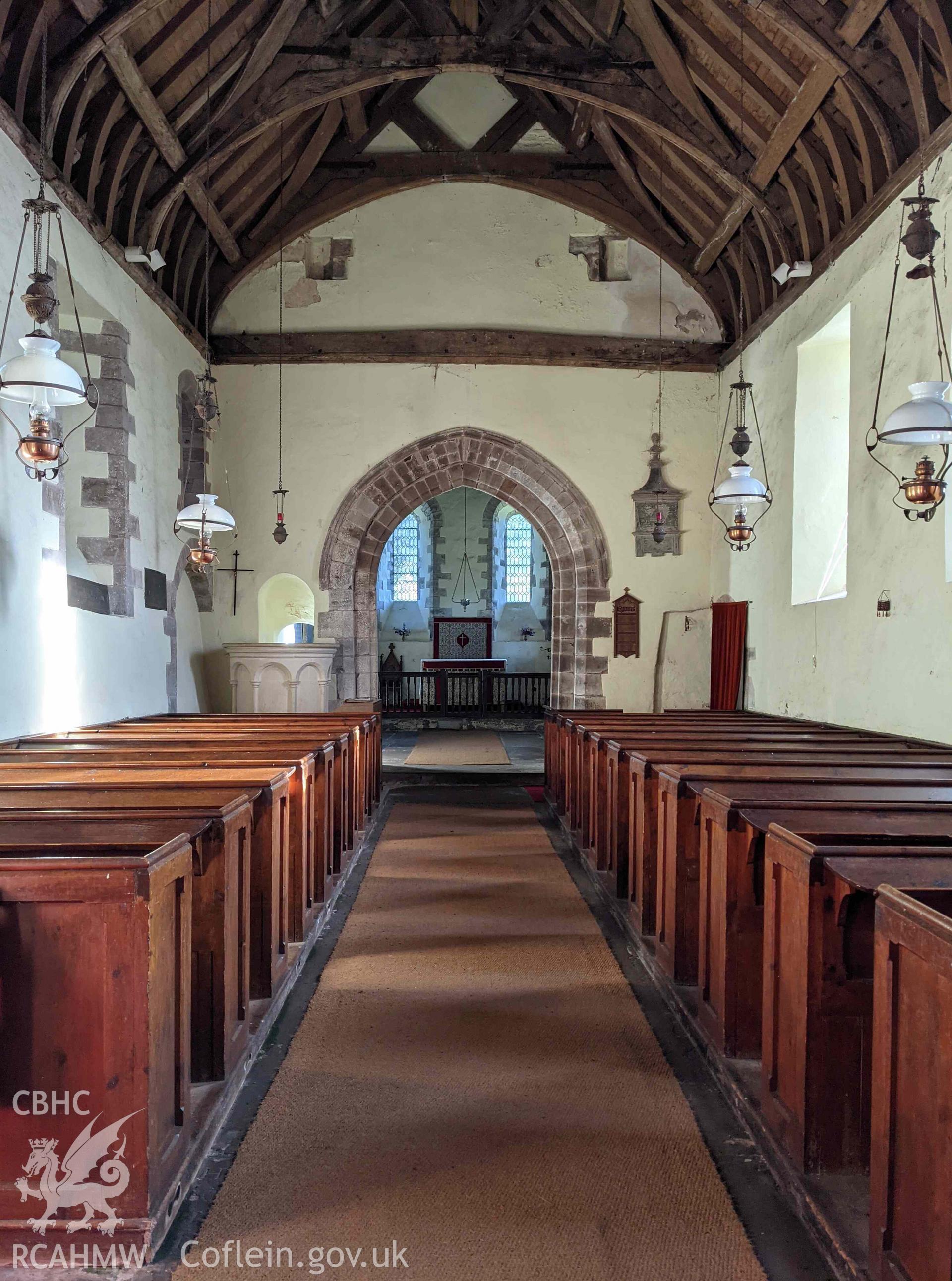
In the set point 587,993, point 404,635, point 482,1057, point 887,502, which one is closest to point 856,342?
point 887,502

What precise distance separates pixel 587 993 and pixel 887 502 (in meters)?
3.77

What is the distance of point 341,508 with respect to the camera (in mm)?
9266

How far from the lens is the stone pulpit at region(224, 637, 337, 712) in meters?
8.41

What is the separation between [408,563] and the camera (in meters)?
18.6

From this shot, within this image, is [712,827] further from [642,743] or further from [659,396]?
[659,396]

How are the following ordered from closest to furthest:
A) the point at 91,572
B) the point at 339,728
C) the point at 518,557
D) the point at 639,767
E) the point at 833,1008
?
the point at 833,1008
the point at 639,767
the point at 339,728
the point at 91,572
the point at 518,557

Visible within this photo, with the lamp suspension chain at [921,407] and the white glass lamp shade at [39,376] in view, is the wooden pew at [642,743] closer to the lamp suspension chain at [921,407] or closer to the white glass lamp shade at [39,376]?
the lamp suspension chain at [921,407]

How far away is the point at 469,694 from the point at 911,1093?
1271 cm

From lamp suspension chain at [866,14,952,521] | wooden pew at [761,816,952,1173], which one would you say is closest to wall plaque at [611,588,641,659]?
lamp suspension chain at [866,14,952,521]

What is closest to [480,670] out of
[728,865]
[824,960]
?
[728,865]

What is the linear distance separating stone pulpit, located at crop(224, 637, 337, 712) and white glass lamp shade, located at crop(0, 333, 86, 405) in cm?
443

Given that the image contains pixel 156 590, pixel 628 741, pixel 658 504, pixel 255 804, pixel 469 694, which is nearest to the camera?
pixel 255 804

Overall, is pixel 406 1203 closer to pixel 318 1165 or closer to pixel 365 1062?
pixel 318 1165

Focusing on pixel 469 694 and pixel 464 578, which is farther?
pixel 464 578
